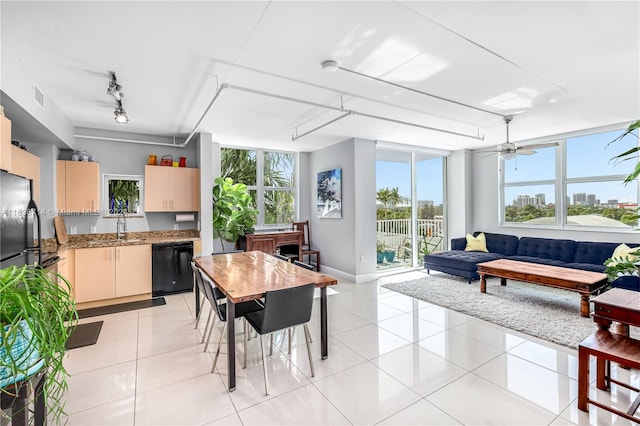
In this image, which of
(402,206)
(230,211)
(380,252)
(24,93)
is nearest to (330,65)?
(24,93)

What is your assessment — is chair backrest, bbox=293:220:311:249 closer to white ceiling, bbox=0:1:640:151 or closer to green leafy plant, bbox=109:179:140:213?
white ceiling, bbox=0:1:640:151

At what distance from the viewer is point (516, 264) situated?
4.79m

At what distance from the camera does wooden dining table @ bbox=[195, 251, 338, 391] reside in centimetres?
231

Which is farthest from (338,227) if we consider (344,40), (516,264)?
(344,40)

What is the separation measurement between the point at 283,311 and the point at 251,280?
46cm

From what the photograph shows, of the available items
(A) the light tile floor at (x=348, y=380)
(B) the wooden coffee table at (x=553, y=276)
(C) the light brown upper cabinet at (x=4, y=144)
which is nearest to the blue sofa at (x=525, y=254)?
(B) the wooden coffee table at (x=553, y=276)

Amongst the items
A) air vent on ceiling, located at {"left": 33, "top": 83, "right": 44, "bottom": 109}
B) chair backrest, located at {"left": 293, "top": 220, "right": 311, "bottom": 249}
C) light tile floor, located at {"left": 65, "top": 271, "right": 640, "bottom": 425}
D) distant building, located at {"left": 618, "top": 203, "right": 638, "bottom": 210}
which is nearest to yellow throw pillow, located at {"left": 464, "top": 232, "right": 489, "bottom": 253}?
distant building, located at {"left": 618, "top": 203, "right": 638, "bottom": 210}

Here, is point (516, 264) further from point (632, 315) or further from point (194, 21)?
point (194, 21)

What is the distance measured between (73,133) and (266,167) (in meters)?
3.28

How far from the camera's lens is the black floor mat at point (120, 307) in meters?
3.99

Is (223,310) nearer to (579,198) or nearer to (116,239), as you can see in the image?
(116,239)

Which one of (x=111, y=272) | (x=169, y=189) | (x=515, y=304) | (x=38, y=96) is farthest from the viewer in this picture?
(x=169, y=189)

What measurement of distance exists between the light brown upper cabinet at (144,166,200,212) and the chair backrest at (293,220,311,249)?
7.30 ft

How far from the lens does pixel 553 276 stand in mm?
3980
